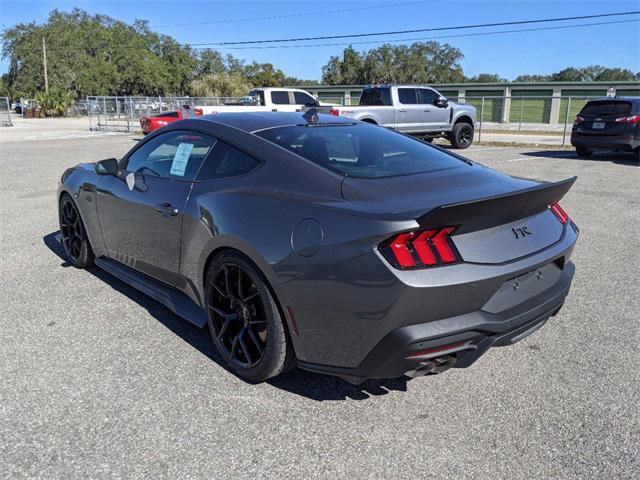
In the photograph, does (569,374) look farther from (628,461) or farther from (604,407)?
(628,461)

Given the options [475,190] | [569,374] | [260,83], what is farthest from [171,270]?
[260,83]

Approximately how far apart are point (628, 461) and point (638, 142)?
514 inches

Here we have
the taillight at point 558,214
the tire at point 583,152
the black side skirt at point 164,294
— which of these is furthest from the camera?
the tire at point 583,152

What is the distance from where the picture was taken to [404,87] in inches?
659

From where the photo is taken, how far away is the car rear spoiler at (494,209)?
232cm

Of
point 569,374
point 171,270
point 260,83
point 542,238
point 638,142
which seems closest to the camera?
point 542,238

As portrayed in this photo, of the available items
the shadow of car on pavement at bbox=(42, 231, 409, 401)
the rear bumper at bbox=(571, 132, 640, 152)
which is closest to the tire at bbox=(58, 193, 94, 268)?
the shadow of car on pavement at bbox=(42, 231, 409, 401)

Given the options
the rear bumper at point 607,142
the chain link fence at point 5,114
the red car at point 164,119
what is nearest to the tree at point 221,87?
the chain link fence at point 5,114

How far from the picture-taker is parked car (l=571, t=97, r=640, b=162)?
522 inches

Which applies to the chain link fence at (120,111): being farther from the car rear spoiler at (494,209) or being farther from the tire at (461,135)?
the car rear spoiler at (494,209)

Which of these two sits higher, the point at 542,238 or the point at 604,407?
the point at 542,238

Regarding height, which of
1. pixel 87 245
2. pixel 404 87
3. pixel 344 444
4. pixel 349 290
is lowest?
pixel 344 444

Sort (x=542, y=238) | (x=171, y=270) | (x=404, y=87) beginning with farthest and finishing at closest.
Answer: (x=404, y=87) → (x=171, y=270) → (x=542, y=238)

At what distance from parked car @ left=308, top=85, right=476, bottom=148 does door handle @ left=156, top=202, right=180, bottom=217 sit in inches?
497
